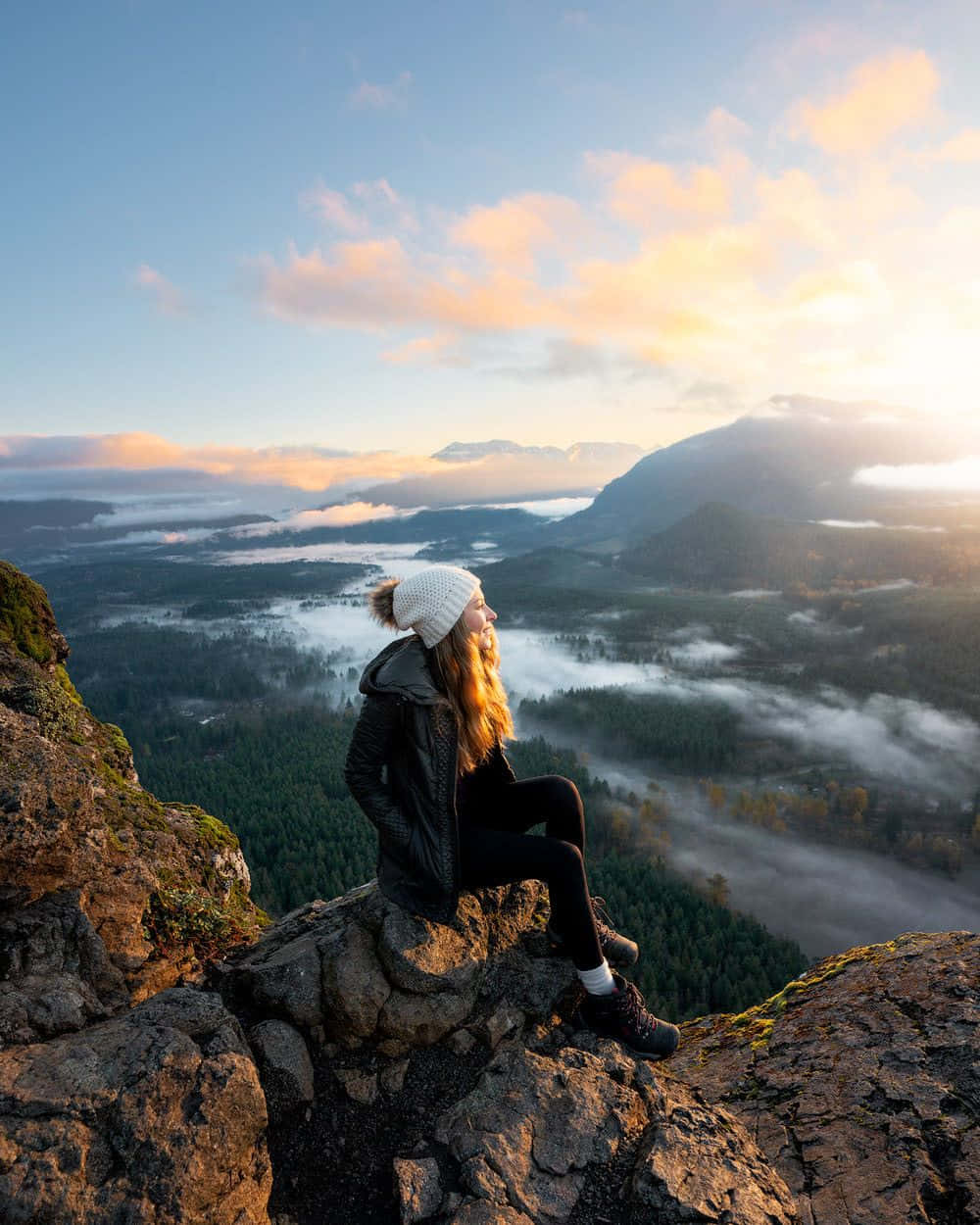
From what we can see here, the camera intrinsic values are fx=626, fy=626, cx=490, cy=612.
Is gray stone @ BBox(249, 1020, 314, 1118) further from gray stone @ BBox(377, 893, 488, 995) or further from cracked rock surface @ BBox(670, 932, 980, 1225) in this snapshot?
cracked rock surface @ BBox(670, 932, 980, 1225)

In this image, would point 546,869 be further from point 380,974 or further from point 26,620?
point 26,620

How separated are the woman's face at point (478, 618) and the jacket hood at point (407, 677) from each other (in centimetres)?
50

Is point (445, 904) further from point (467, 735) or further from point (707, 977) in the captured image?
point (707, 977)

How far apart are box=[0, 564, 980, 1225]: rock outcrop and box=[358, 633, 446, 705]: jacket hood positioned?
2.42m

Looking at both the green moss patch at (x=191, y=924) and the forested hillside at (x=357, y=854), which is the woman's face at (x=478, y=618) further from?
the forested hillside at (x=357, y=854)

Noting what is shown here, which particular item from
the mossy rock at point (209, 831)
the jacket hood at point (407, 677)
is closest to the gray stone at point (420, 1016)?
the jacket hood at point (407, 677)

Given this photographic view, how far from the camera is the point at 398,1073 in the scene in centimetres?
559

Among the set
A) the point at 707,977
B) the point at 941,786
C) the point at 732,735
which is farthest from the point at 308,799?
the point at 941,786

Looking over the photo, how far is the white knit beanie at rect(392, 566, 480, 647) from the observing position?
5.84 meters

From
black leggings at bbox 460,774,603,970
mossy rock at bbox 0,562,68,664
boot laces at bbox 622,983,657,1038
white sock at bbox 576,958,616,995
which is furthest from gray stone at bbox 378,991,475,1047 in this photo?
mossy rock at bbox 0,562,68,664

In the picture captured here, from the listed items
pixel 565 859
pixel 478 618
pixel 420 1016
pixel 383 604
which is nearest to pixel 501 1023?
pixel 420 1016

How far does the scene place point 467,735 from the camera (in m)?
6.12

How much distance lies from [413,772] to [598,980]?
2.78 meters

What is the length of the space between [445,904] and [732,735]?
641 feet
